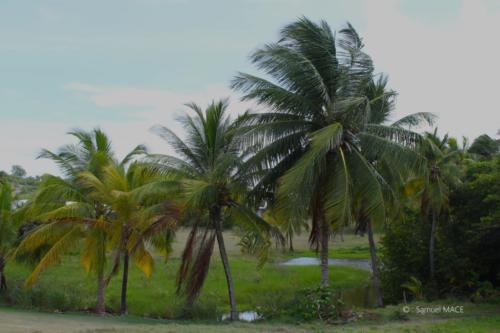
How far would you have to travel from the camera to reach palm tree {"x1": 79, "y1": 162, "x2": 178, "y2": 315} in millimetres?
16406

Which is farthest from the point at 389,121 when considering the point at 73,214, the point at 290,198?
the point at 73,214

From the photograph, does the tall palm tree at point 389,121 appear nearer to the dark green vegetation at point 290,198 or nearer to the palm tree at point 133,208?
the dark green vegetation at point 290,198

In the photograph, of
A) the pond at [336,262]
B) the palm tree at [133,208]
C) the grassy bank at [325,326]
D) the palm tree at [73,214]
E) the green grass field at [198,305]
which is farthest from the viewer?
the pond at [336,262]

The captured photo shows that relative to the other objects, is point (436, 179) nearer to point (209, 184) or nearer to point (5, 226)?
point (209, 184)

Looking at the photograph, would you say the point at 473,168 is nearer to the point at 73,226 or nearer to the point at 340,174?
the point at 340,174

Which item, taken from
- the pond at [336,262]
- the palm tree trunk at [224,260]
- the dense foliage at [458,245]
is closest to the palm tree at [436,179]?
the dense foliage at [458,245]

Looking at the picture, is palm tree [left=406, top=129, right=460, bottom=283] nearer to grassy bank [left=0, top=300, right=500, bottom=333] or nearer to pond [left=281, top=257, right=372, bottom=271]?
grassy bank [left=0, top=300, right=500, bottom=333]

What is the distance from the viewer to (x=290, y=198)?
14.1m

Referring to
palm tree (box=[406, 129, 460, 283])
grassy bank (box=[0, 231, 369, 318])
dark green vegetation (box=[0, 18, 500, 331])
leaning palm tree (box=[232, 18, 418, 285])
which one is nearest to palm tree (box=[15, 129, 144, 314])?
dark green vegetation (box=[0, 18, 500, 331])

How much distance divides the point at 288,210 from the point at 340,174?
5.98 ft

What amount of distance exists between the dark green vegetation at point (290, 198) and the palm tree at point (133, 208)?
0.05 metres

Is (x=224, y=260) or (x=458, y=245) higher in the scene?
(x=458, y=245)

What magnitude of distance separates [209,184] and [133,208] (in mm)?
3686

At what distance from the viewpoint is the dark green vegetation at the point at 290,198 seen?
1504 centimetres
